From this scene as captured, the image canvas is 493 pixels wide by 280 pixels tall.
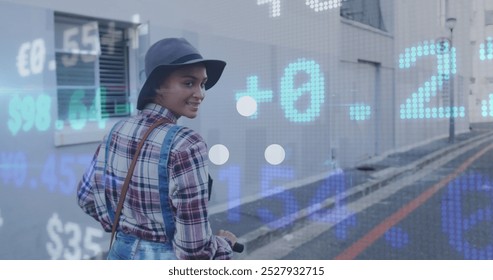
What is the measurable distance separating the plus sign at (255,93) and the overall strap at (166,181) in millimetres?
1940

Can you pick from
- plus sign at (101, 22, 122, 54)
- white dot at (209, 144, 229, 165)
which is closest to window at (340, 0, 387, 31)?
white dot at (209, 144, 229, 165)

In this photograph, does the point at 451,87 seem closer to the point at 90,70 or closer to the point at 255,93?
the point at 255,93

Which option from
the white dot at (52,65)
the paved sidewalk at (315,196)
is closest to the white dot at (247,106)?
the paved sidewalk at (315,196)

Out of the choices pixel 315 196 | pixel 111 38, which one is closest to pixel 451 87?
pixel 315 196

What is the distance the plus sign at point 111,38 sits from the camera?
2777 millimetres

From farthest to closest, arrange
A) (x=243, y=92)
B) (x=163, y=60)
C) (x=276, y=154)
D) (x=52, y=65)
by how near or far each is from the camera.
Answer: (x=276, y=154) < (x=243, y=92) < (x=52, y=65) < (x=163, y=60)

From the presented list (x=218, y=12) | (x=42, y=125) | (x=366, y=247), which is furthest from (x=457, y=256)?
(x=42, y=125)

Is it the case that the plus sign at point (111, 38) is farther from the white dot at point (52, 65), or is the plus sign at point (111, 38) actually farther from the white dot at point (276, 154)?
the white dot at point (276, 154)

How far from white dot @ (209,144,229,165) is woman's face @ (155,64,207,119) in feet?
6.01

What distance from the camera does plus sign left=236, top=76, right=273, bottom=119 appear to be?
295cm

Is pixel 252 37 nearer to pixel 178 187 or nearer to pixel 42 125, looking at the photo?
pixel 42 125

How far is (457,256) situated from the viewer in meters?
2.78

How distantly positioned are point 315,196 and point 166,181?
2.94 metres

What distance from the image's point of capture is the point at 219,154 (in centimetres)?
317
